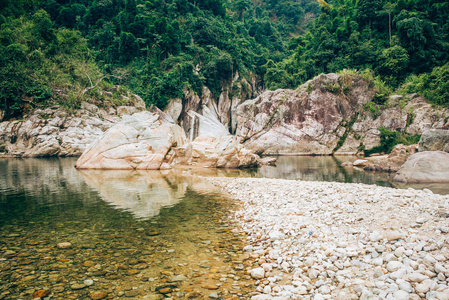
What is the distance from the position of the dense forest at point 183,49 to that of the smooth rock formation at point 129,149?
2241 cm

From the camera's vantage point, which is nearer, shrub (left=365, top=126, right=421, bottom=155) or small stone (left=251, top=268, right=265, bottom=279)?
small stone (left=251, top=268, right=265, bottom=279)

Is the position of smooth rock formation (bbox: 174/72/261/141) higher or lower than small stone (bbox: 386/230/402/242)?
higher

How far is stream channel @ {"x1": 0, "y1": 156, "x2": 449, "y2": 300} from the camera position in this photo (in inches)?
162

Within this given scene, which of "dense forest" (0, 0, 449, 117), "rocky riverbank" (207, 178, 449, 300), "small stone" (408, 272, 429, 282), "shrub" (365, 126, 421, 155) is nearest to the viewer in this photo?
"small stone" (408, 272, 429, 282)

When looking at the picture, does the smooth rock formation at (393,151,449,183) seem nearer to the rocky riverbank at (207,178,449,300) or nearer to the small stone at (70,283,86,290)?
the rocky riverbank at (207,178,449,300)

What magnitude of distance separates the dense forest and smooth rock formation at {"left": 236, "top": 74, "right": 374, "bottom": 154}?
5.07 metres

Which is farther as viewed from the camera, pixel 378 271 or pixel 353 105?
pixel 353 105

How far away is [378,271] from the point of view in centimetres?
388

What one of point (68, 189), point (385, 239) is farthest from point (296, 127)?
point (385, 239)

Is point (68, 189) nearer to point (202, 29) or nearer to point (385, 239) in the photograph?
point (385, 239)

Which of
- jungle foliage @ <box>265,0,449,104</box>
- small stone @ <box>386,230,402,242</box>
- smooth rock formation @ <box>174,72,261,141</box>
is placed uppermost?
jungle foliage @ <box>265,0,449,104</box>

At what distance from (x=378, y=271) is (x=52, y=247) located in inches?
247

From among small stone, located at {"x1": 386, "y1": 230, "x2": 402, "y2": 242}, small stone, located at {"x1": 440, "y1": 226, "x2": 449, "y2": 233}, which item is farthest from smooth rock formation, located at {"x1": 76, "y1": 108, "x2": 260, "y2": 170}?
small stone, located at {"x1": 440, "y1": 226, "x2": 449, "y2": 233}

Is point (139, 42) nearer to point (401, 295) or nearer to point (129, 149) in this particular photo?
point (129, 149)
